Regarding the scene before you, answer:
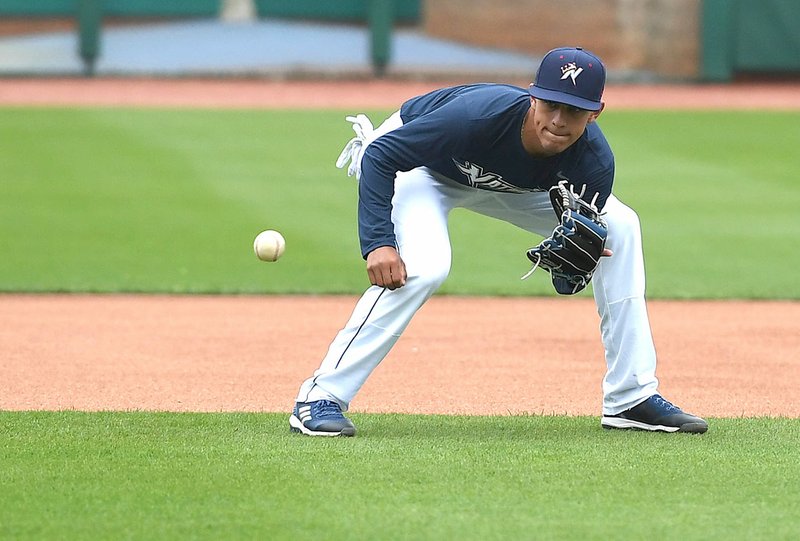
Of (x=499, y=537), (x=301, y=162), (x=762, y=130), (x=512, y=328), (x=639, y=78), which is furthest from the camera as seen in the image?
(x=639, y=78)

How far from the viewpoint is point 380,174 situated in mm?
4938

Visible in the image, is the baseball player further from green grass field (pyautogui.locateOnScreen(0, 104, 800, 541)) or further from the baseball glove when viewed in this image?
green grass field (pyautogui.locateOnScreen(0, 104, 800, 541))

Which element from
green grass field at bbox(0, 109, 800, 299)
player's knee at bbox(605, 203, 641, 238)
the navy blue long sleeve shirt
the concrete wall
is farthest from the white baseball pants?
the concrete wall

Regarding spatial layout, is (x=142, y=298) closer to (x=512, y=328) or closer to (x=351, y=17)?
(x=512, y=328)

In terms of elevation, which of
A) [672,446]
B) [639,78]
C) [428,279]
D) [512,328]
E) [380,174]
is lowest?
[639,78]

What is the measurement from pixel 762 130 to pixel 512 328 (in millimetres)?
9817

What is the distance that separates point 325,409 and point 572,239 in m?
1.08

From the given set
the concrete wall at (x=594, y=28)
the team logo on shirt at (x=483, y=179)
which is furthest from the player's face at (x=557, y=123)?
the concrete wall at (x=594, y=28)

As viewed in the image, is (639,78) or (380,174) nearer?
(380,174)

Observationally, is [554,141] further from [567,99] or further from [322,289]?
[322,289]

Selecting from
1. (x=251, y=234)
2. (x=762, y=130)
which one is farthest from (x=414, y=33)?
(x=251, y=234)

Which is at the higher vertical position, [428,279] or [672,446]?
[428,279]

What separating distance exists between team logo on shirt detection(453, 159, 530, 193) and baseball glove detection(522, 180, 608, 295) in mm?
214

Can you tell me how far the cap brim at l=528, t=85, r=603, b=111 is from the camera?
15.4ft
